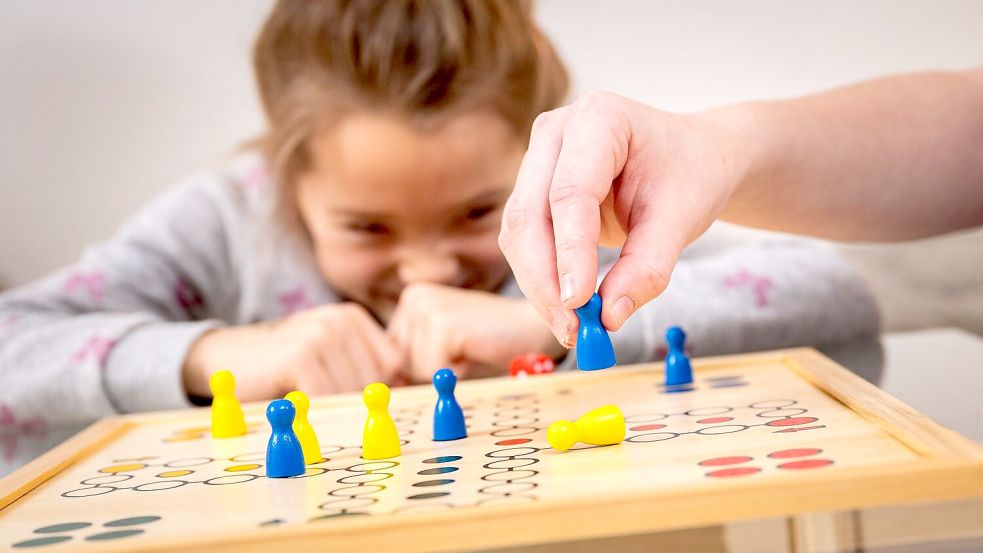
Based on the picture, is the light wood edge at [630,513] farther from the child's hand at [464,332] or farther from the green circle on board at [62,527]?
the child's hand at [464,332]

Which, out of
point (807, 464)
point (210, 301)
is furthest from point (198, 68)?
point (807, 464)

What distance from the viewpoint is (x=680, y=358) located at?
0.75 m

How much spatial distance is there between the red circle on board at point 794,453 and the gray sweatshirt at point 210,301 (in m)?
0.59

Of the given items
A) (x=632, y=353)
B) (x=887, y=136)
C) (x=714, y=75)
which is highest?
(x=714, y=75)

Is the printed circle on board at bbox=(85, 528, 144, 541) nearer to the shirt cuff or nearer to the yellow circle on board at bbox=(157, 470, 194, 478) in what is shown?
the yellow circle on board at bbox=(157, 470, 194, 478)

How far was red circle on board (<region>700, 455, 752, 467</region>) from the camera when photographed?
0.44m

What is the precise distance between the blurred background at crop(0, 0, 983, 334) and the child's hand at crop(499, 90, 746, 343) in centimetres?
119

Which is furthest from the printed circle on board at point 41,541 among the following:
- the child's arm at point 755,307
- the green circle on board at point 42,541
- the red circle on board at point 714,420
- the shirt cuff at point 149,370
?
the child's arm at point 755,307

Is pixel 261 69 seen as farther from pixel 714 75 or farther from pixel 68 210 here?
pixel 714 75

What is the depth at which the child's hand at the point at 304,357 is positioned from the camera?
0.98 metres

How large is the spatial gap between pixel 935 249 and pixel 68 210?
1.62m

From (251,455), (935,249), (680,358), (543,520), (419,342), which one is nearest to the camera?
(543,520)

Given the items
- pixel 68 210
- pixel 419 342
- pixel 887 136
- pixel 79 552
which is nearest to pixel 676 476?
pixel 79 552

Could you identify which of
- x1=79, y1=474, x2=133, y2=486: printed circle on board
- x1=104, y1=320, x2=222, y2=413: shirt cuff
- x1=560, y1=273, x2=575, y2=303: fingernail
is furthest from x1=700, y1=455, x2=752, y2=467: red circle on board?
x1=104, y1=320, x2=222, y2=413: shirt cuff
